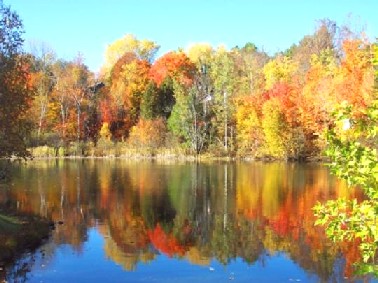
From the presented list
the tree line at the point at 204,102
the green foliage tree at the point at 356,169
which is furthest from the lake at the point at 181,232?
the tree line at the point at 204,102

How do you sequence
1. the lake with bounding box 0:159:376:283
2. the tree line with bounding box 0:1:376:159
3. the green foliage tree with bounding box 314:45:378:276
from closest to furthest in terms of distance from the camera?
1. the green foliage tree with bounding box 314:45:378:276
2. the lake with bounding box 0:159:376:283
3. the tree line with bounding box 0:1:376:159

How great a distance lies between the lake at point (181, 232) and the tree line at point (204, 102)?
2214 cm

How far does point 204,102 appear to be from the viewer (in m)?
69.3

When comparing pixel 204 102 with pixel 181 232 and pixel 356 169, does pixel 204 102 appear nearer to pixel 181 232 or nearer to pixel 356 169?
pixel 181 232

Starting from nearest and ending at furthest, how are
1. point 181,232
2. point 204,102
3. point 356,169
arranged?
point 356,169 < point 181,232 < point 204,102

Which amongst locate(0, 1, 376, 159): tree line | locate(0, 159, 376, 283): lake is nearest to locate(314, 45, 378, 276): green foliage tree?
Answer: locate(0, 159, 376, 283): lake

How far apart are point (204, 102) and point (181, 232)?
1910 inches

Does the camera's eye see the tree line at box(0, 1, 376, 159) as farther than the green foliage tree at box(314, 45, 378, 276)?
Yes

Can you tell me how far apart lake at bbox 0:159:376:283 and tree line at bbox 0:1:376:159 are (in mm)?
22142

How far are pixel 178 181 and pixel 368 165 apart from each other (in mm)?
34388

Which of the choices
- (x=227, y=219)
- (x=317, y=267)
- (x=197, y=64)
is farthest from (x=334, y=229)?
(x=197, y=64)

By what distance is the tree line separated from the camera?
62.1 m

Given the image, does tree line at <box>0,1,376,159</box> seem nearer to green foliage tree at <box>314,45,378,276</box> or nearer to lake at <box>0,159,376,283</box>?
lake at <box>0,159,376,283</box>

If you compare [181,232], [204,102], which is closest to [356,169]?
[181,232]
